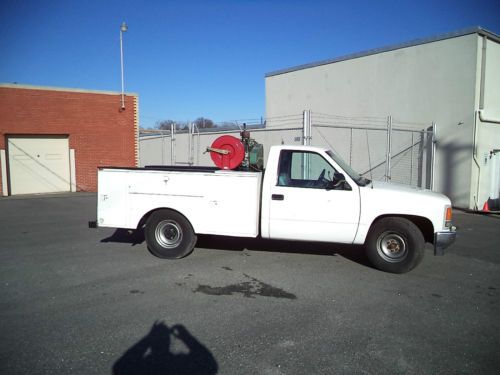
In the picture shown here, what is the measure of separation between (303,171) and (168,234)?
2520 millimetres

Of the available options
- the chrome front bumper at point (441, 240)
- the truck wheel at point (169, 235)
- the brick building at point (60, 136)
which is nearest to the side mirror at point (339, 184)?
the chrome front bumper at point (441, 240)

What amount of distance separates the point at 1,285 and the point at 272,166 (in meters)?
4.21

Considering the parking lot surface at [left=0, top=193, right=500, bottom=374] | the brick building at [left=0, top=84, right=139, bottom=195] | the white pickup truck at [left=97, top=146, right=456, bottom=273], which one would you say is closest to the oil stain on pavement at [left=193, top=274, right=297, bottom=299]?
the parking lot surface at [left=0, top=193, right=500, bottom=374]

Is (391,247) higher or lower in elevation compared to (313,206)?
lower

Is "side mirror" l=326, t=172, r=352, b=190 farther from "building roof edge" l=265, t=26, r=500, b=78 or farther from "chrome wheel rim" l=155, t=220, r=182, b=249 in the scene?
"building roof edge" l=265, t=26, r=500, b=78

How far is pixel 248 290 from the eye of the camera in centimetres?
552

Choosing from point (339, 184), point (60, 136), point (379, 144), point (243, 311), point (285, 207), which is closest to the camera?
point (243, 311)

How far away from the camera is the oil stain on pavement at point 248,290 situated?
5.34 metres

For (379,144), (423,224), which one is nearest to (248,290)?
(423,224)

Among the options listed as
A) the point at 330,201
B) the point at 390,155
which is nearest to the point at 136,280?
the point at 330,201

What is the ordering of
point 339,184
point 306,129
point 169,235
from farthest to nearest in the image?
point 306,129
point 169,235
point 339,184

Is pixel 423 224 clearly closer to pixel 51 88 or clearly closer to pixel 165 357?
pixel 165 357

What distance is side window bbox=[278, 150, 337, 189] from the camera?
6.54 metres

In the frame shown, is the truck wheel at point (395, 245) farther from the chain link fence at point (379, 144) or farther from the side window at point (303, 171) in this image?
the chain link fence at point (379, 144)
